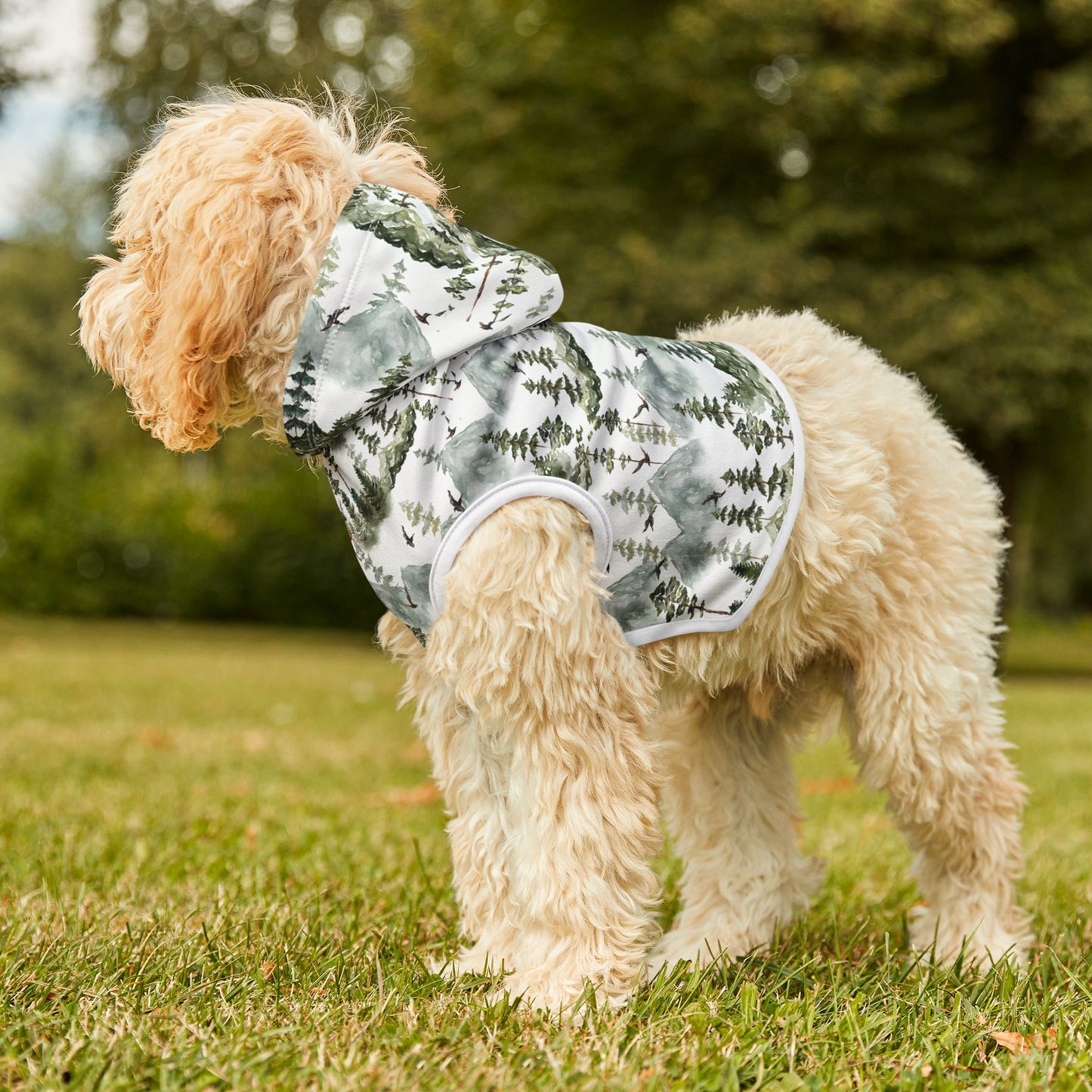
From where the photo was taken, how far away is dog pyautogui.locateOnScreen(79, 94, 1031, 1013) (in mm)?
2473

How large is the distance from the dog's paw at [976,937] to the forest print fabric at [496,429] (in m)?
1.23

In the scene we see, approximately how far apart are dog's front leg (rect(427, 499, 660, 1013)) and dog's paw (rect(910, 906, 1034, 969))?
104cm

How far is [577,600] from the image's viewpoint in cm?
246

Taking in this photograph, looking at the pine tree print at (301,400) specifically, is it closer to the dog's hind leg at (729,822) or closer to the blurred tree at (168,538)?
the dog's hind leg at (729,822)

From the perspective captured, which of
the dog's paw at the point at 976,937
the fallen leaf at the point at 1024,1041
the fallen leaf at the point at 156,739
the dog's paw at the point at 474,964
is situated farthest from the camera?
the fallen leaf at the point at 156,739

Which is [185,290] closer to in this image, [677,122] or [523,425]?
[523,425]

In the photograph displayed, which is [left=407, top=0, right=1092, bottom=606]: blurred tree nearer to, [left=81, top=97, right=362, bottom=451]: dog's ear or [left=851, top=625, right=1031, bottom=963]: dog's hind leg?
[left=851, top=625, right=1031, bottom=963]: dog's hind leg

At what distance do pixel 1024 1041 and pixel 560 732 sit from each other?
3.78ft

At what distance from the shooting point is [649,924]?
2.62m

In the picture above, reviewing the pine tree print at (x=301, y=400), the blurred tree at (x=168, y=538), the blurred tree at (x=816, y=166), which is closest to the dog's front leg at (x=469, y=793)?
the pine tree print at (x=301, y=400)

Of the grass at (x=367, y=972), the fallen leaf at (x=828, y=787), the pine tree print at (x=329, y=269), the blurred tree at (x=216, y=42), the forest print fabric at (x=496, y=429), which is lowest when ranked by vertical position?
the fallen leaf at (x=828, y=787)

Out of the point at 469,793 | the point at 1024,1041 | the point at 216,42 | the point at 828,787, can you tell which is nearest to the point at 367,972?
the point at 469,793

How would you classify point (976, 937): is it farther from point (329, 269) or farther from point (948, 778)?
point (329, 269)

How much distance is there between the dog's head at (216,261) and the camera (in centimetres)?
247
